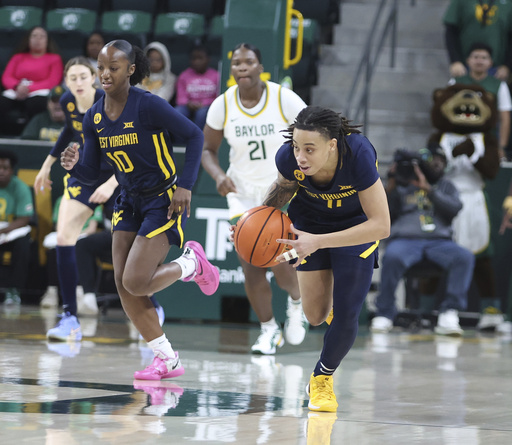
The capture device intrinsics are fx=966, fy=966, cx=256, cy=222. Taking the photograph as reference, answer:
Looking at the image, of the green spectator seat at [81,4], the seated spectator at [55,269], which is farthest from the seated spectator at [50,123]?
the green spectator seat at [81,4]

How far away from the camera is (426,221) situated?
31.5 feet

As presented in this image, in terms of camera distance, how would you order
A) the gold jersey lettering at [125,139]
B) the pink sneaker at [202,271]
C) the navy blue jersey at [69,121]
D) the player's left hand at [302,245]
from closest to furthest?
the player's left hand at [302,245] < the gold jersey lettering at [125,139] < the pink sneaker at [202,271] < the navy blue jersey at [69,121]

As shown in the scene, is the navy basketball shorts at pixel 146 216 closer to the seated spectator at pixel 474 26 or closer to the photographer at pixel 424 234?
the photographer at pixel 424 234

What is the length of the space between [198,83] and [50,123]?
186cm

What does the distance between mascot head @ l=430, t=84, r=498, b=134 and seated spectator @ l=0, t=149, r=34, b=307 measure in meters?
4.54

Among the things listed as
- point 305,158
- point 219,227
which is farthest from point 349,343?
point 219,227

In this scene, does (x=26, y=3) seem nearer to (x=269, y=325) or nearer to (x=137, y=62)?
(x=269, y=325)

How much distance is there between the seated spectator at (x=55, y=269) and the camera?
380 inches

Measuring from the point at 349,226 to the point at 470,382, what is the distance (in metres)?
1.78

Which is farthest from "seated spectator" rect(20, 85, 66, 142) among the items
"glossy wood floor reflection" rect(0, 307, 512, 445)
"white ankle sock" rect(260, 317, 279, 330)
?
"white ankle sock" rect(260, 317, 279, 330)

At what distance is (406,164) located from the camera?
9641 mm

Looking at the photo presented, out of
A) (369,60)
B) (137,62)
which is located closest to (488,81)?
(369,60)

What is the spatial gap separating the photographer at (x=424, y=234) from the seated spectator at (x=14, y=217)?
3833 mm

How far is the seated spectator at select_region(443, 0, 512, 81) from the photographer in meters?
11.5
